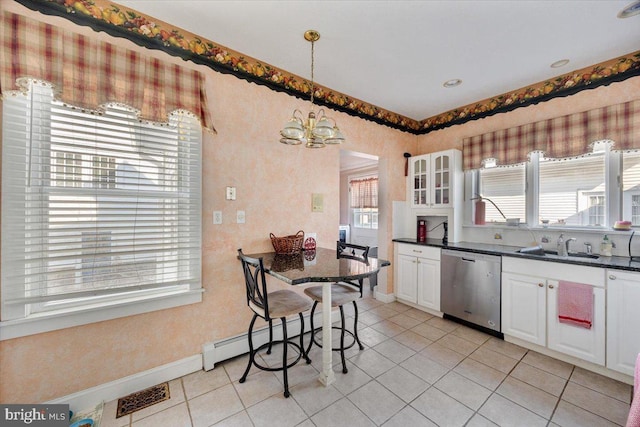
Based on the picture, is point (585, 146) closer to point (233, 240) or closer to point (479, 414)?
point (479, 414)

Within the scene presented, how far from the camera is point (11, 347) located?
148 centimetres

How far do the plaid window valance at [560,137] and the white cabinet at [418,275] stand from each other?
50.7 inches

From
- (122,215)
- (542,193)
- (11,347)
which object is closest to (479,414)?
(542,193)

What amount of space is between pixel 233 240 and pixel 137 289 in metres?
0.77

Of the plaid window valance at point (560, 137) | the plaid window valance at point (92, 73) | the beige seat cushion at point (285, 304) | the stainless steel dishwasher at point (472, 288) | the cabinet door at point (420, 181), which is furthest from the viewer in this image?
the cabinet door at point (420, 181)

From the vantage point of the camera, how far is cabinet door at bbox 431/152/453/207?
3.32 meters

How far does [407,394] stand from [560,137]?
2885 millimetres

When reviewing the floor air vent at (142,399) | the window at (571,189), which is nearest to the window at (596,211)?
the window at (571,189)

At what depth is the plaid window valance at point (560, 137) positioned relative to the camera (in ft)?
7.27

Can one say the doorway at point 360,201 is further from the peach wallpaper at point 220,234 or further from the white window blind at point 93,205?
the white window blind at point 93,205

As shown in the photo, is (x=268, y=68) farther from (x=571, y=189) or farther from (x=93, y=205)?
(x=571, y=189)

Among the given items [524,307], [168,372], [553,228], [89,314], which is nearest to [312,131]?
[89,314]

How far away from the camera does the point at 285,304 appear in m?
1.95

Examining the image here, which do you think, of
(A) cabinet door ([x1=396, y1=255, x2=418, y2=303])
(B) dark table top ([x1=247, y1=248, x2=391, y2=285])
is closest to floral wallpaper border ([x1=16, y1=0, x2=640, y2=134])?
(B) dark table top ([x1=247, y1=248, x2=391, y2=285])
